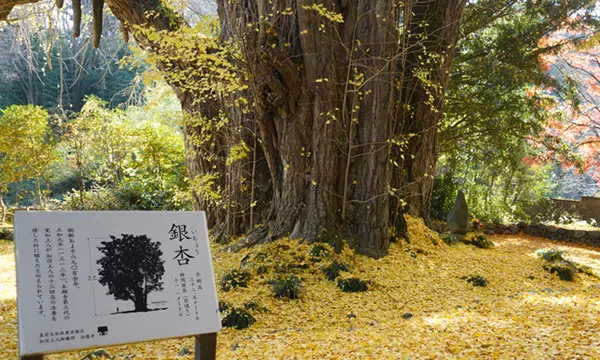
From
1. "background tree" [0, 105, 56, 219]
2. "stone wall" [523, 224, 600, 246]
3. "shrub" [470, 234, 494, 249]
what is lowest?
"stone wall" [523, 224, 600, 246]

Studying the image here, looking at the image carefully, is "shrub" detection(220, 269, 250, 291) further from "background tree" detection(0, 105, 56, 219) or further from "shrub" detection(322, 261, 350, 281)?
"background tree" detection(0, 105, 56, 219)

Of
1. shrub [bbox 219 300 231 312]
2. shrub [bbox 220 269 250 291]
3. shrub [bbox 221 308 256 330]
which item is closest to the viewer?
shrub [bbox 221 308 256 330]

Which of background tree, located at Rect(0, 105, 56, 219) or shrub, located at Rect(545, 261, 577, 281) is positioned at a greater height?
background tree, located at Rect(0, 105, 56, 219)

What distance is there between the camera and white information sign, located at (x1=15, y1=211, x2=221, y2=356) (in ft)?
6.27

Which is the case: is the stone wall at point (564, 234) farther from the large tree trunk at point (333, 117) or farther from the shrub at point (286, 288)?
the shrub at point (286, 288)

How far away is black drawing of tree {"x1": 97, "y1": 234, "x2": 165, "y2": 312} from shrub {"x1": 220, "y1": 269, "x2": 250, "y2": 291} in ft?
6.80

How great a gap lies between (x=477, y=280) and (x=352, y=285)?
1.21m

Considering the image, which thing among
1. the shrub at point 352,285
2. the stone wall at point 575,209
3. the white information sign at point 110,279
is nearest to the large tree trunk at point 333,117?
the shrub at point 352,285

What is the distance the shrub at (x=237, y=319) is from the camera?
3461mm

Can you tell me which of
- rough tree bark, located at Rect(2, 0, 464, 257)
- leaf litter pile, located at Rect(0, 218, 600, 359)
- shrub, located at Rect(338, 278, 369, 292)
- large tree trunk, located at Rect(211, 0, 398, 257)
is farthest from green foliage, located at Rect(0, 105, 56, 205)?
shrub, located at Rect(338, 278, 369, 292)

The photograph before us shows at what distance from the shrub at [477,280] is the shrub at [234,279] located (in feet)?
6.58

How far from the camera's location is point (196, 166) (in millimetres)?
6551

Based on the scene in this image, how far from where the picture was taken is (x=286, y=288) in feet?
13.4

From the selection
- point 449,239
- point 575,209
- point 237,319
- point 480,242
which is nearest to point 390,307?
point 237,319
